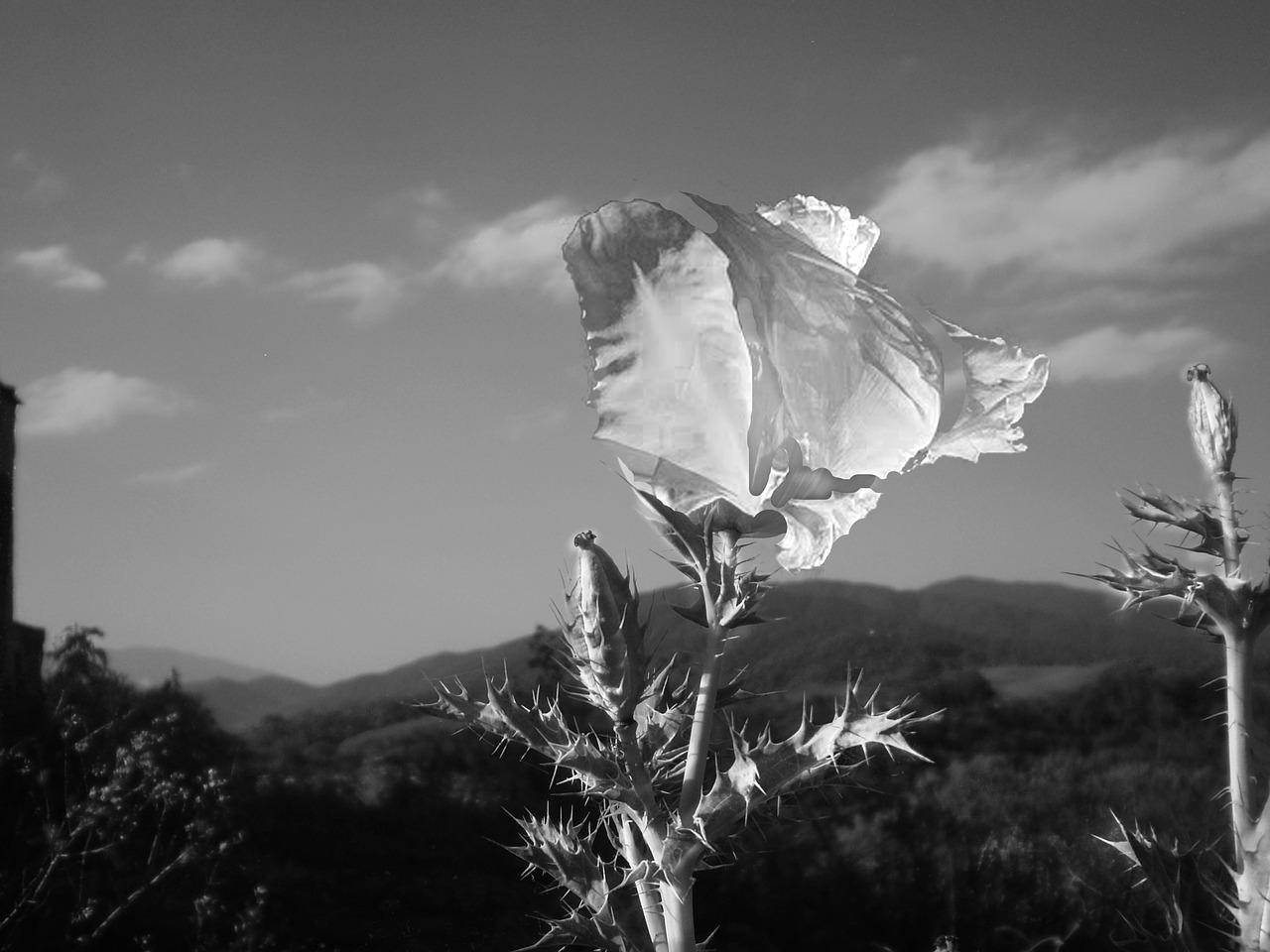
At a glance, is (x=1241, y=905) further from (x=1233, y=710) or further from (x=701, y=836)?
(x=701, y=836)

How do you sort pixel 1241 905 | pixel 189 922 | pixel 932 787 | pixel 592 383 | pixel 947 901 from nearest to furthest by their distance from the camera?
pixel 592 383 < pixel 1241 905 < pixel 189 922 < pixel 947 901 < pixel 932 787

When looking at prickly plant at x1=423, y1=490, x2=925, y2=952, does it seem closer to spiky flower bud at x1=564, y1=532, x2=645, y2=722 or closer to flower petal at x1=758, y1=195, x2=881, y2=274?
spiky flower bud at x1=564, y1=532, x2=645, y2=722

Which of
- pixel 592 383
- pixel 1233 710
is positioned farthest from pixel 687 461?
pixel 1233 710

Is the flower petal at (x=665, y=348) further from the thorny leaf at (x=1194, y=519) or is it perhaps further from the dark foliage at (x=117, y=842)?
the dark foliage at (x=117, y=842)

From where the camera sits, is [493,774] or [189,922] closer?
[189,922]

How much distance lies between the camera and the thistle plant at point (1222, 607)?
2.73 feet

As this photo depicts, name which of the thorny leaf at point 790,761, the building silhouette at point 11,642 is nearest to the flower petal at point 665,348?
the thorny leaf at point 790,761

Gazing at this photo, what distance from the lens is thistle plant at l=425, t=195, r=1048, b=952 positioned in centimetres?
38

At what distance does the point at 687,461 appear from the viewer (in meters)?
0.39

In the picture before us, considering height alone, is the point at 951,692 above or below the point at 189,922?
above

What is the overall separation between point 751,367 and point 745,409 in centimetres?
2

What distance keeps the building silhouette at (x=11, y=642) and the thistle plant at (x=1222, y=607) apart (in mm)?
3091

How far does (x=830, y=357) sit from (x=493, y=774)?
3236 mm

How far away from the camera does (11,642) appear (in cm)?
308
